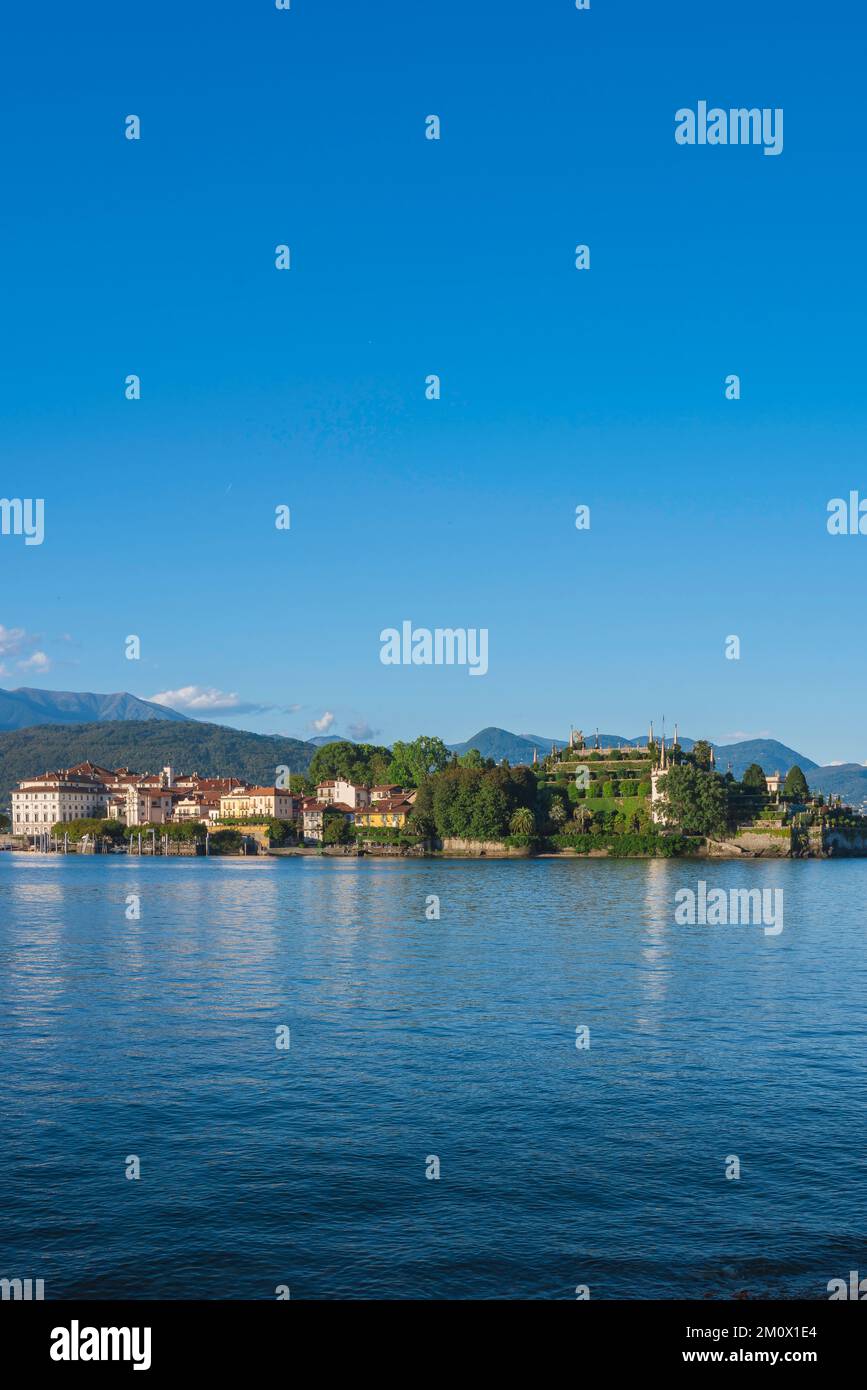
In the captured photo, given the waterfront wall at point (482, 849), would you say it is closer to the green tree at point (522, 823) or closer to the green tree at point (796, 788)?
the green tree at point (522, 823)

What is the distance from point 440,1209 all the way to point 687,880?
80.9m

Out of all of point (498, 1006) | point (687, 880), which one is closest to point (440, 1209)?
point (498, 1006)

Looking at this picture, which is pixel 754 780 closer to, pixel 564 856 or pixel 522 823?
pixel 564 856

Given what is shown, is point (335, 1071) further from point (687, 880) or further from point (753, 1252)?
Result: point (687, 880)

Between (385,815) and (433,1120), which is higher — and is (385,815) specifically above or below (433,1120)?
above

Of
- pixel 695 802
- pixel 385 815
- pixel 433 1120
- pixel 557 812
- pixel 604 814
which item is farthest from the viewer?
pixel 385 815

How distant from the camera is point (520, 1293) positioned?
16.2 m

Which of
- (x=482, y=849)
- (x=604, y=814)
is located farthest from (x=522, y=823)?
(x=604, y=814)

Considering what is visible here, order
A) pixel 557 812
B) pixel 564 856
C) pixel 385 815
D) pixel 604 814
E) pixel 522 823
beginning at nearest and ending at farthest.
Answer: pixel 564 856, pixel 522 823, pixel 557 812, pixel 604 814, pixel 385 815

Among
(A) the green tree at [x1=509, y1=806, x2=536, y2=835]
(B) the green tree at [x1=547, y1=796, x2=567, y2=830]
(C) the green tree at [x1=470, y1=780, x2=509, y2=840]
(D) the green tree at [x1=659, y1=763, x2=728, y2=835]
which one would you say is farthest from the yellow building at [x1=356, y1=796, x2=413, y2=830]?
(D) the green tree at [x1=659, y1=763, x2=728, y2=835]

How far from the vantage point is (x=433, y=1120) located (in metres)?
24.0

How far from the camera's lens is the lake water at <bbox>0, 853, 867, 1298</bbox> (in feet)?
57.0

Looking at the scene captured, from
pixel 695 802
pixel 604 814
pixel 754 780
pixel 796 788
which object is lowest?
pixel 604 814

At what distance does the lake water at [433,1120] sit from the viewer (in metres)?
17.4
